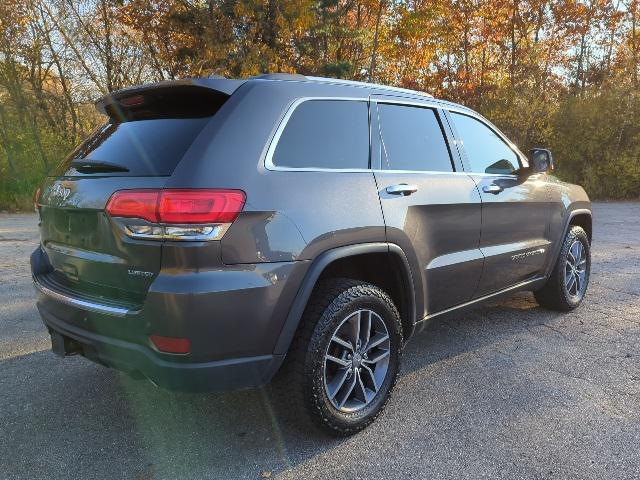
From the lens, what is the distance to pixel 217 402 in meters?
3.00

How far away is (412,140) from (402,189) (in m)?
0.48

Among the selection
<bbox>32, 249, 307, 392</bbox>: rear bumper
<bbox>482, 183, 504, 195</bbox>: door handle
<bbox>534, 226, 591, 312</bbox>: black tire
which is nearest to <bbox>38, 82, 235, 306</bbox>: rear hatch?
<bbox>32, 249, 307, 392</bbox>: rear bumper

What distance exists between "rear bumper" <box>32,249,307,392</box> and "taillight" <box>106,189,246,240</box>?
17cm

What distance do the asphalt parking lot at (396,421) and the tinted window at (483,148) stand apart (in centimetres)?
133

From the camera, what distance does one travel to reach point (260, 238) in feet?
7.21

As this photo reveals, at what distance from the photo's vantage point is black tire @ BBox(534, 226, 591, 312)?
4.45m

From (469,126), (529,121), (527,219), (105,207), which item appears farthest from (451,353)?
(529,121)

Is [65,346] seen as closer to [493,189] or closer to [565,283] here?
[493,189]

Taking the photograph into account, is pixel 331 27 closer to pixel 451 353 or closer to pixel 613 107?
pixel 613 107

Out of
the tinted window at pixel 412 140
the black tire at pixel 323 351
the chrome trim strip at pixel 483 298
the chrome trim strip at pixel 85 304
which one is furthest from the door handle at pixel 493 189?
the chrome trim strip at pixel 85 304

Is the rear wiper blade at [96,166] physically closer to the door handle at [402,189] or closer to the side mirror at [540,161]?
the door handle at [402,189]

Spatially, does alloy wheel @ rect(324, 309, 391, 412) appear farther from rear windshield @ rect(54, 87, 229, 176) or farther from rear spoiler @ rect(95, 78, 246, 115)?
rear spoiler @ rect(95, 78, 246, 115)

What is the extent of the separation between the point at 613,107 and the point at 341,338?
57.2 feet

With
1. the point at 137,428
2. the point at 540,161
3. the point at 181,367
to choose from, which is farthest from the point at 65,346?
the point at 540,161
